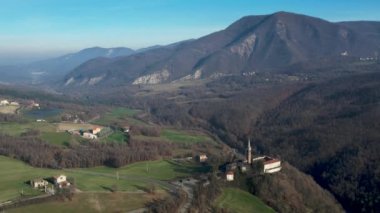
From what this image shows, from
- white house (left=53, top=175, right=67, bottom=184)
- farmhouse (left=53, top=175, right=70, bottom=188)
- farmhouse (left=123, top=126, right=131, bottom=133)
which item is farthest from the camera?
farmhouse (left=123, top=126, right=131, bottom=133)

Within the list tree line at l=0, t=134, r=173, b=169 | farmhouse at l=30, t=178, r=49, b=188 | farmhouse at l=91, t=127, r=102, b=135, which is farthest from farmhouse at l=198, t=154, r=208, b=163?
farmhouse at l=91, t=127, r=102, b=135

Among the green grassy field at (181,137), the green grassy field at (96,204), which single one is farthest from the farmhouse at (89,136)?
the green grassy field at (96,204)

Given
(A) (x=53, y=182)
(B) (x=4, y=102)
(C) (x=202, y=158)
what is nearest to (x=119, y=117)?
(B) (x=4, y=102)

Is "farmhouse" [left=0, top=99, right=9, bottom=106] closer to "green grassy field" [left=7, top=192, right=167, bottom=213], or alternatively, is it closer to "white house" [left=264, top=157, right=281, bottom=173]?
"green grassy field" [left=7, top=192, right=167, bottom=213]

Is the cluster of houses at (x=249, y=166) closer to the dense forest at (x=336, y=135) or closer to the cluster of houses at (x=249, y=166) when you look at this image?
the cluster of houses at (x=249, y=166)

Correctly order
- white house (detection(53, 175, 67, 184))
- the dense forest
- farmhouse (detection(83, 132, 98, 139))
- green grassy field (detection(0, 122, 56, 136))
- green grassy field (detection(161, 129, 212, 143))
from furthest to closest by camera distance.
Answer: green grassy field (detection(0, 122, 56, 136)) → green grassy field (detection(161, 129, 212, 143)) → farmhouse (detection(83, 132, 98, 139)) → the dense forest → white house (detection(53, 175, 67, 184))

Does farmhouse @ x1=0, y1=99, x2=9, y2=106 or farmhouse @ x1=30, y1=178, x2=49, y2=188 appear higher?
farmhouse @ x1=0, y1=99, x2=9, y2=106

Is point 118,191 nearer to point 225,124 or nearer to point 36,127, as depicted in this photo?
point 36,127
